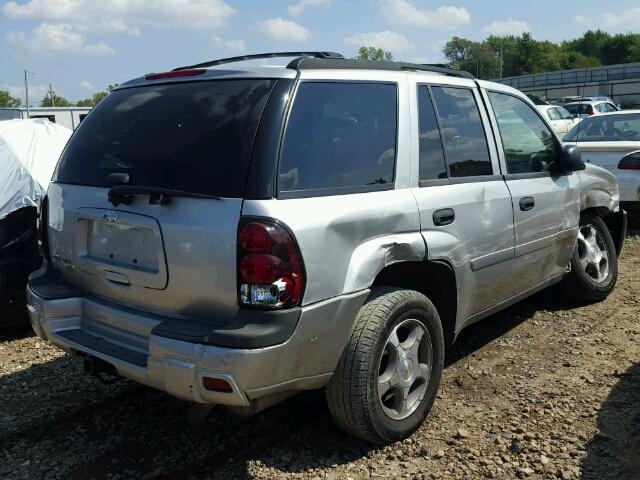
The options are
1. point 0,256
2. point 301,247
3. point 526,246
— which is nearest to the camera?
point 301,247

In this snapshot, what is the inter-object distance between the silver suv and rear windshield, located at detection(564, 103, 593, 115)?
22221mm

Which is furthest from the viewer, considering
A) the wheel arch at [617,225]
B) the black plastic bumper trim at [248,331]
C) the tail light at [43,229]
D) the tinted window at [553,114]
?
the tinted window at [553,114]

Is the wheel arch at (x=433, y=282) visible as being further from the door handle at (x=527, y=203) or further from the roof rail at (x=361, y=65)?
the roof rail at (x=361, y=65)

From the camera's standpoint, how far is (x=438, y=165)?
356 centimetres

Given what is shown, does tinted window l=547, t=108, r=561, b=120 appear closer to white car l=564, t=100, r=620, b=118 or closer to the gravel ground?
white car l=564, t=100, r=620, b=118

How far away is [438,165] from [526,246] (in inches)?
42.9

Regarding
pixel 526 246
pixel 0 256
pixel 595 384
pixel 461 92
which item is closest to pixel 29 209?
pixel 0 256

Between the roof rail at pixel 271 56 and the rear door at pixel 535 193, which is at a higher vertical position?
the roof rail at pixel 271 56

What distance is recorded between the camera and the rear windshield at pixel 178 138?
274 cm

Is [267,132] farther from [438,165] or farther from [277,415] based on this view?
[277,415]

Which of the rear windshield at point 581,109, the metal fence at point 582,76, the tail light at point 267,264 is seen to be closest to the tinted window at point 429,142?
the tail light at point 267,264

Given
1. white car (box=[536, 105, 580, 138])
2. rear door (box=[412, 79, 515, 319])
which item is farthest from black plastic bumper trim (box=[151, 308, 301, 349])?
white car (box=[536, 105, 580, 138])

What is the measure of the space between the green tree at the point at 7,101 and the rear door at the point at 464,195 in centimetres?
9622

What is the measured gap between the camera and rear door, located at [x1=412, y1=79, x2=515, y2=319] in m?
3.44
